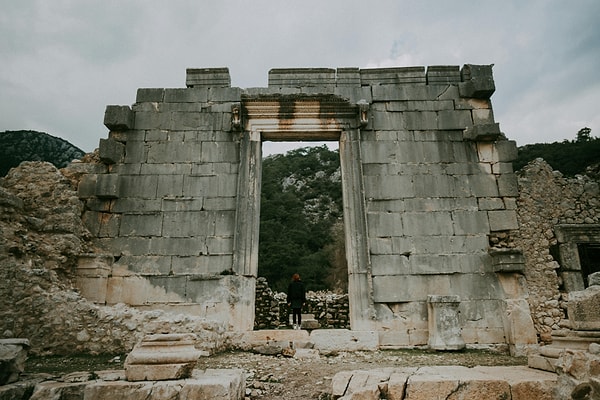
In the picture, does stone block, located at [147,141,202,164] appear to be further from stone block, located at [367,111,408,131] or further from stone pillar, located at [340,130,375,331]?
stone block, located at [367,111,408,131]

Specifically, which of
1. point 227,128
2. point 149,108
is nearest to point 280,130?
point 227,128

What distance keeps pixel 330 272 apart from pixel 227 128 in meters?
13.9

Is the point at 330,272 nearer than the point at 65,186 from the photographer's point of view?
No

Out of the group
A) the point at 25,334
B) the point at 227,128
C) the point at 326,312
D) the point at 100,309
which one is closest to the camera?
the point at 25,334

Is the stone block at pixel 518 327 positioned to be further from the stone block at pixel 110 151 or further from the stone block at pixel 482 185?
the stone block at pixel 110 151

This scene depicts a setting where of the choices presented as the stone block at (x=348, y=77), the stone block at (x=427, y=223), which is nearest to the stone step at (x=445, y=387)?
the stone block at (x=427, y=223)

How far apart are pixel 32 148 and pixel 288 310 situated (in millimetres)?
8253

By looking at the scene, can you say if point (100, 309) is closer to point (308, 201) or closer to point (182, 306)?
point (182, 306)

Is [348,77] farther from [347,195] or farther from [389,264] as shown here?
[389,264]

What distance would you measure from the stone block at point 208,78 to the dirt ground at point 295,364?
16.9 feet

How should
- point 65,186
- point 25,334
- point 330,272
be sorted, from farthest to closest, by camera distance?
point 330,272
point 65,186
point 25,334

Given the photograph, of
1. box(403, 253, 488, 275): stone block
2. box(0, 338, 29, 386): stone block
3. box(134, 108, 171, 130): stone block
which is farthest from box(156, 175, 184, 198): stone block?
box(403, 253, 488, 275): stone block

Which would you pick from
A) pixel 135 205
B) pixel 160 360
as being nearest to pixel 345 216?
pixel 135 205

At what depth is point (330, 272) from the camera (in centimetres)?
1966
